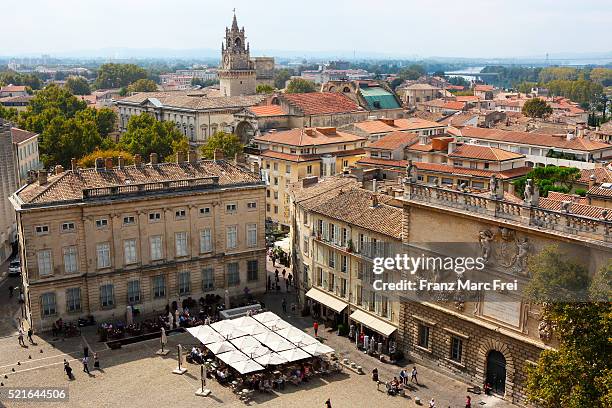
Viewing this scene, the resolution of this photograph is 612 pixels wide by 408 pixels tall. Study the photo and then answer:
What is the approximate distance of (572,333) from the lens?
32469 mm

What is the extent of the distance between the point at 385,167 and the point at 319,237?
28.0 meters

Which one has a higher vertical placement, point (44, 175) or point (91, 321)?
point (44, 175)

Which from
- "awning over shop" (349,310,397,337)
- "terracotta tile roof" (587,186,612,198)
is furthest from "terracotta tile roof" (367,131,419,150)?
"awning over shop" (349,310,397,337)

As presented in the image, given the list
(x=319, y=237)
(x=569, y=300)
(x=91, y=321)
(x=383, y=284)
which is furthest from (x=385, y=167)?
(x=569, y=300)

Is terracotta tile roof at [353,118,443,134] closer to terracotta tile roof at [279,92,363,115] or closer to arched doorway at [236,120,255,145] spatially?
terracotta tile roof at [279,92,363,115]

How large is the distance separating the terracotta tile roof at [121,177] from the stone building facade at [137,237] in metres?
0.08

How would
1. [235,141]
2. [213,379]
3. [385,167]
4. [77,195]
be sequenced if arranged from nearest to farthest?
1. [213,379]
2. [77,195]
3. [385,167]
4. [235,141]

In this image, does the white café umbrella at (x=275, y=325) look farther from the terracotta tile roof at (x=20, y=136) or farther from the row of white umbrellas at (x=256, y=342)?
the terracotta tile roof at (x=20, y=136)

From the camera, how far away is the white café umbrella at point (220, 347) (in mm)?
42719

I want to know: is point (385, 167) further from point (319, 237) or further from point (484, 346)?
point (484, 346)

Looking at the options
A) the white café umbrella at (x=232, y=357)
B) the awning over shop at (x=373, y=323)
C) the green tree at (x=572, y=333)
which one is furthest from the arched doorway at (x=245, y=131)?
the green tree at (x=572, y=333)

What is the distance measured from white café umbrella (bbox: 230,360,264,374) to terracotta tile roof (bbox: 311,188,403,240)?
40.2 ft

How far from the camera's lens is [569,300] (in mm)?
32906

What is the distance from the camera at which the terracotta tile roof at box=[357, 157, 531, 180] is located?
236ft
